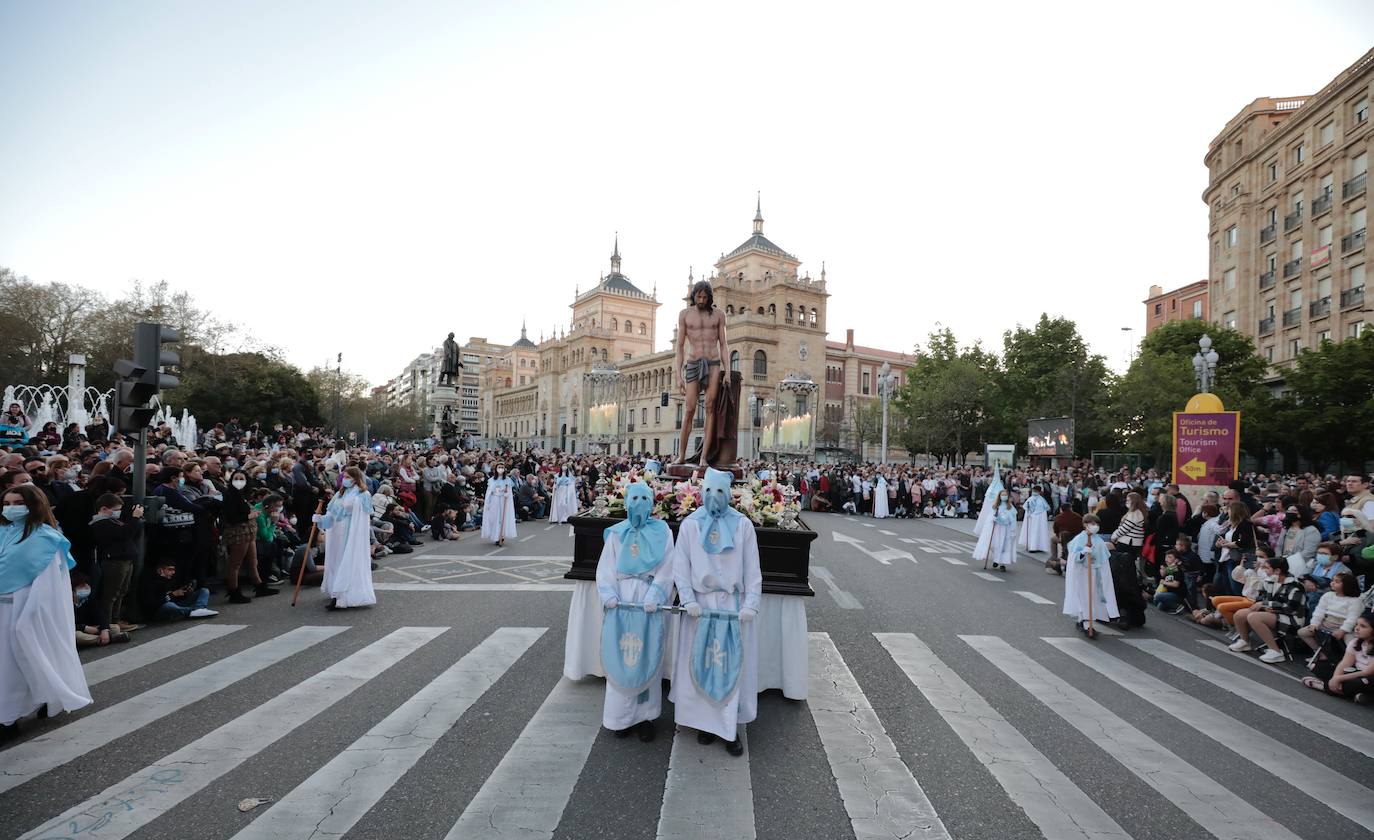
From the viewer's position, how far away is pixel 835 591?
1092cm

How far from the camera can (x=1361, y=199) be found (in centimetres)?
3142

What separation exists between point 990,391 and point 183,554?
180 feet

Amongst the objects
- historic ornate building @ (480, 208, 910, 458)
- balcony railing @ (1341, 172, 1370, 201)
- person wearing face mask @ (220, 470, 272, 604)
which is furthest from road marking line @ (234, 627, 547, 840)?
balcony railing @ (1341, 172, 1370, 201)

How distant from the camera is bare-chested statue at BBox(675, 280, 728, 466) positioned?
8492 mm

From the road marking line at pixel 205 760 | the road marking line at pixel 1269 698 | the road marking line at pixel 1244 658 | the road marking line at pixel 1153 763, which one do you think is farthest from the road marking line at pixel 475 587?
the road marking line at pixel 1244 658

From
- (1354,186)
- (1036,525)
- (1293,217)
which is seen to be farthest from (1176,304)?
(1036,525)

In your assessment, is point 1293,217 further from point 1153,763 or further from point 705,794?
point 705,794

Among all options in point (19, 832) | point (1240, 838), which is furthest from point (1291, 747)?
point (19, 832)

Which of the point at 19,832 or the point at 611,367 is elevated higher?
the point at 611,367

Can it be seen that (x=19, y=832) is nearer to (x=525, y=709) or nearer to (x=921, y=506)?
(x=525, y=709)

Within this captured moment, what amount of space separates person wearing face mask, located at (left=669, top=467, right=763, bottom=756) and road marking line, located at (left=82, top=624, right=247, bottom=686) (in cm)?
499

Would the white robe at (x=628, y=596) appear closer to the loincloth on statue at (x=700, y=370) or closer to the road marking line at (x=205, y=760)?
the road marking line at (x=205, y=760)

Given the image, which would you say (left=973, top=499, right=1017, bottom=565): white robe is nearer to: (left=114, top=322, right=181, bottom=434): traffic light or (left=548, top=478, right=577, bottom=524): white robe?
(left=548, top=478, right=577, bottom=524): white robe

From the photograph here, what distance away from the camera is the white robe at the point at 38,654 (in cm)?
494
